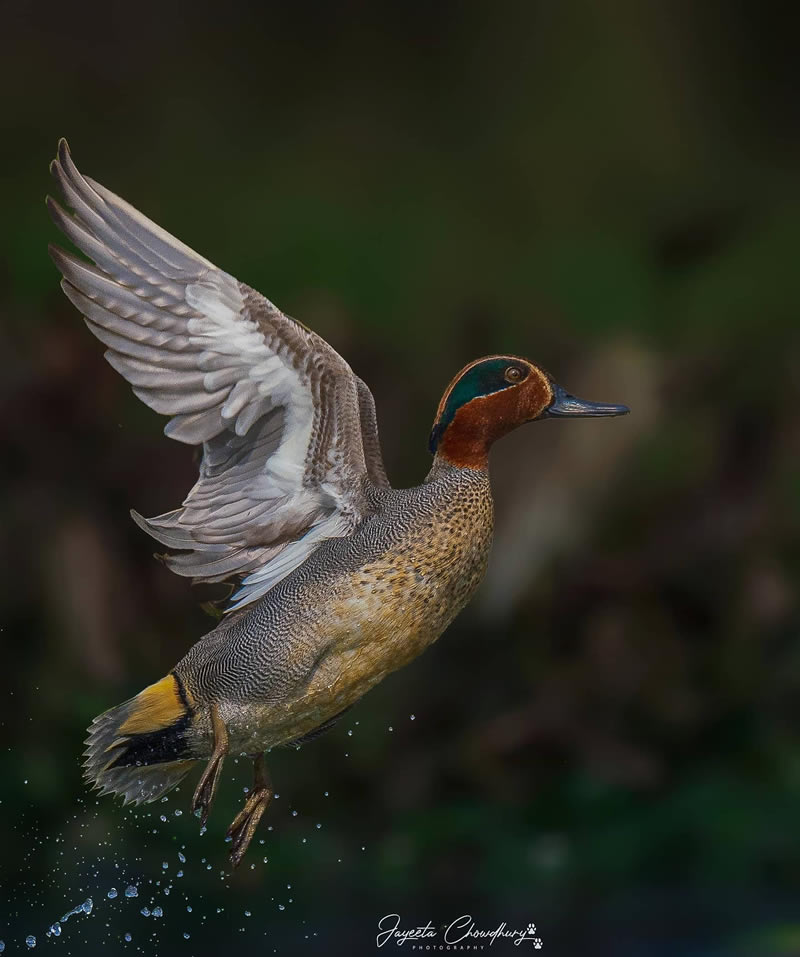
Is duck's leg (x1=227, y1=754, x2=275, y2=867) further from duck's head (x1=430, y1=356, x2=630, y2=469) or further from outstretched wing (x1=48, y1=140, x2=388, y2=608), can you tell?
duck's head (x1=430, y1=356, x2=630, y2=469)

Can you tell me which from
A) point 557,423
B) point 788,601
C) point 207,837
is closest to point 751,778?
point 788,601

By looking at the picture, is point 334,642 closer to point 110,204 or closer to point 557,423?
point 110,204

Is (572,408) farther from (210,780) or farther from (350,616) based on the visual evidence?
(210,780)

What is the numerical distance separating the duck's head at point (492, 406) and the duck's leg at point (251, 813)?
596 mm

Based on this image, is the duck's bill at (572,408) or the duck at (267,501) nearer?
the duck at (267,501)

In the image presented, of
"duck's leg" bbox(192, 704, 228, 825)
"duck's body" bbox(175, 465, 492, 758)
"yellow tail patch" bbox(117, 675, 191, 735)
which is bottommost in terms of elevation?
"duck's leg" bbox(192, 704, 228, 825)

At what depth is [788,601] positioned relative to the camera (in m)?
4.65

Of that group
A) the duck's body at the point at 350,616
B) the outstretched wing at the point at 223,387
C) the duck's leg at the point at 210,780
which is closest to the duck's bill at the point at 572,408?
the duck's body at the point at 350,616

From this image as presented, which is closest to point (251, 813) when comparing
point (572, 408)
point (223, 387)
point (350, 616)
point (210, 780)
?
point (210, 780)

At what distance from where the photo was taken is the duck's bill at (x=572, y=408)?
7.87ft

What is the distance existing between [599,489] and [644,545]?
222 mm

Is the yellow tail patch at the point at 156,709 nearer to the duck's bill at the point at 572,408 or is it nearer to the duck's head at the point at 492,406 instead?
the duck's head at the point at 492,406

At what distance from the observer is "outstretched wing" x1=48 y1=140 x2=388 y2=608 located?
2.22 metres

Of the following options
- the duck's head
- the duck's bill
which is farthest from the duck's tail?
the duck's bill
